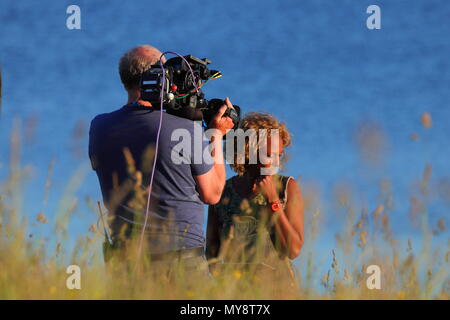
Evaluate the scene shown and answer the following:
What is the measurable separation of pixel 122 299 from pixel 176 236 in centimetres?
55

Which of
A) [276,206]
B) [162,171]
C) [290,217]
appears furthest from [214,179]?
[290,217]

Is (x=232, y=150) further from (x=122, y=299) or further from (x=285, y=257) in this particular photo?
(x=122, y=299)

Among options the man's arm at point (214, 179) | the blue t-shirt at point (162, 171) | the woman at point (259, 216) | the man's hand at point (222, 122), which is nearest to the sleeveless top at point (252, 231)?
the woman at point (259, 216)

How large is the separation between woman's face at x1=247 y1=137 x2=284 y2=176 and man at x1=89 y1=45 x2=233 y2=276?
1.58ft

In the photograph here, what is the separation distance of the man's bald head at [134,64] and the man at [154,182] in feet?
0.51

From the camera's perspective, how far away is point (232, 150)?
3932 mm

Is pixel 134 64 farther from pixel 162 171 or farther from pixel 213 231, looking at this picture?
pixel 213 231

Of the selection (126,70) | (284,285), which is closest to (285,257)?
(284,285)

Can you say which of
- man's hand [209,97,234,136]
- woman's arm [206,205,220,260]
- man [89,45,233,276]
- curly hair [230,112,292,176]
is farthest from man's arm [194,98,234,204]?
woman's arm [206,205,220,260]

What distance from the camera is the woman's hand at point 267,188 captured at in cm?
358

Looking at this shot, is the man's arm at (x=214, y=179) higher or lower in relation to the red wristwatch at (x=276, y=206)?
higher

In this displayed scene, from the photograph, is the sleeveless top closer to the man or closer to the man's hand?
the man

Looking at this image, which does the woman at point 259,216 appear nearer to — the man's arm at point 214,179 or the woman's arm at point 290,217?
the woman's arm at point 290,217

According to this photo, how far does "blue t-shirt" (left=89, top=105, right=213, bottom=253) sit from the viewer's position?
10.2 feet
